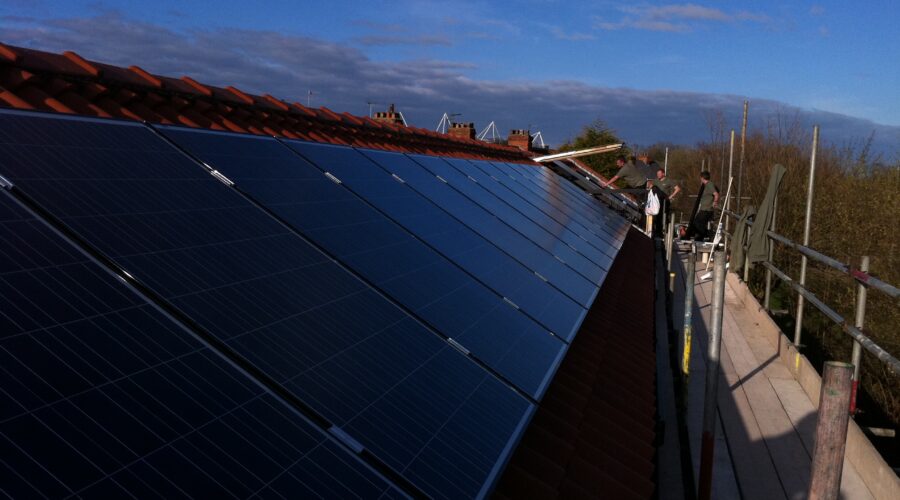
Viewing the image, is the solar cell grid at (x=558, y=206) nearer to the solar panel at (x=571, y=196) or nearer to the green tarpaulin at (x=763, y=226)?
the solar panel at (x=571, y=196)

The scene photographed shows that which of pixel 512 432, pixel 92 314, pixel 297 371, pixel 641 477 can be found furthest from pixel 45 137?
pixel 641 477

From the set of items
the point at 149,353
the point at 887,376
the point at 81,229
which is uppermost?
the point at 81,229

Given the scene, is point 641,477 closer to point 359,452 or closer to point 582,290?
point 359,452

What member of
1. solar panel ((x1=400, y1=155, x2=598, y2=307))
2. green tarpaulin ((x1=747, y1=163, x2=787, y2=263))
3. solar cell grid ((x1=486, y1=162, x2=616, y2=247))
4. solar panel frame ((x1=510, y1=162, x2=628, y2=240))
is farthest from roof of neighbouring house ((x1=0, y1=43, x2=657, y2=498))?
green tarpaulin ((x1=747, y1=163, x2=787, y2=263))

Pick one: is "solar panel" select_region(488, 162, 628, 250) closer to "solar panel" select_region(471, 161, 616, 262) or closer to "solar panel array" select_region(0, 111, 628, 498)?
"solar panel" select_region(471, 161, 616, 262)

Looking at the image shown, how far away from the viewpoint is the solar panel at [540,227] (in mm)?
8367

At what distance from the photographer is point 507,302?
5.38 meters

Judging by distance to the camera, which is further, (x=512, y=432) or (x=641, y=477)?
(x=641, y=477)

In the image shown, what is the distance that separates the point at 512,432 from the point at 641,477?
125cm

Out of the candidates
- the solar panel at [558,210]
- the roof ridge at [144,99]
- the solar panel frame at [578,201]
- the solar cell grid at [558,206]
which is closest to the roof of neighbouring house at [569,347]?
the roof ridge at [144,99]

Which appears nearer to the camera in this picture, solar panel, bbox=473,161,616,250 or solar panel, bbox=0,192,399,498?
solar panel, bbox=0,192,399,498

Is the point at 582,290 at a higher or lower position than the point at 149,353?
lower

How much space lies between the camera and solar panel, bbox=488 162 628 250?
11211 millimetres

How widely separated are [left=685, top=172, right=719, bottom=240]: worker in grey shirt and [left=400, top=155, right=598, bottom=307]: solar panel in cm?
806
